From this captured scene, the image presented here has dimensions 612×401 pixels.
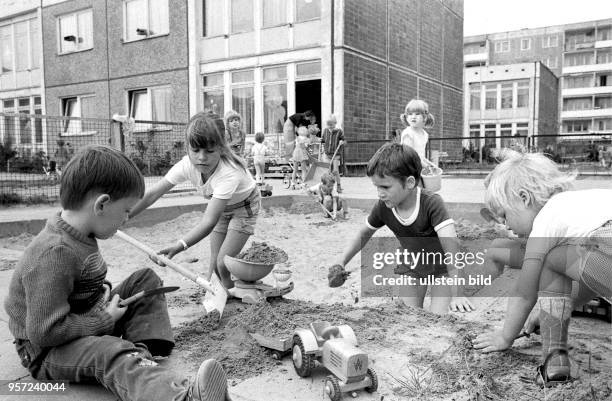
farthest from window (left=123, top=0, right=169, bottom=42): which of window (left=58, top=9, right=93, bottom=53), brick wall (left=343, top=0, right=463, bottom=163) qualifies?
brick wall (left=343, top=0, right=463, bottom=163)

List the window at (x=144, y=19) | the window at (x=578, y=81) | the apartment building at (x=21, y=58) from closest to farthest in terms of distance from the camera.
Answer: the window at (x=144, y=19)
the apartment building at (x=21, y=58)
the window at (x=578, y=81)

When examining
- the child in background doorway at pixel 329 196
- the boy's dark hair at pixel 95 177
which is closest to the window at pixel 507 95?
the child in background doorway at pixel 329 196

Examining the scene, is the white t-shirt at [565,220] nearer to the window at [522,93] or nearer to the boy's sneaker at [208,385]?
the boy's sneaker at [208,385]

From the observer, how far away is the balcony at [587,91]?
57.2 m

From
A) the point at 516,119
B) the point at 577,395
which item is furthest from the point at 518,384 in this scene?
the point at 516,119

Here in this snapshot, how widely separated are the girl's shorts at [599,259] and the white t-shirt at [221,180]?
1.94 meters

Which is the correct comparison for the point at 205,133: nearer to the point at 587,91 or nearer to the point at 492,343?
the point at 492,343

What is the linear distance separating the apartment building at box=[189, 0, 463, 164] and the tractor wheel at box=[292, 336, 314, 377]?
11.9 m

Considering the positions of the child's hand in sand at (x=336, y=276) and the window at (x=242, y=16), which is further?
the window at (x=242, y=16)

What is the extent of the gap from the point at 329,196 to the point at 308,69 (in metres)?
7.69

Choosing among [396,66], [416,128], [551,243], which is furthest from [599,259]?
[396,66]

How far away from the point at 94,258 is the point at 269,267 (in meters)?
1.32

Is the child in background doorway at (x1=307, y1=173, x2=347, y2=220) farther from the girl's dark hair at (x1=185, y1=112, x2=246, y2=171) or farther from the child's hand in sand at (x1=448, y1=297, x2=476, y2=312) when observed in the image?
the child's hand in sand at (x1=448, y1=297, x2=476, y2=312)

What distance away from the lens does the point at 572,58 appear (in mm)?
60344
